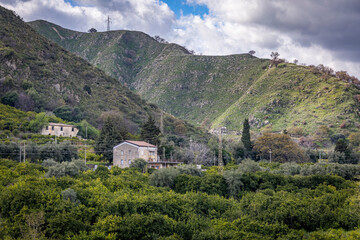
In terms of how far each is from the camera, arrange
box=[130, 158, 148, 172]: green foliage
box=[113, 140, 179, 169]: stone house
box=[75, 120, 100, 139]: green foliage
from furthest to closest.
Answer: box=[75, 120, 100, 139]: green foliage, box=[113, 140, 179, 169]: stone house, box=[130, 158, 148, 172]: green foliage

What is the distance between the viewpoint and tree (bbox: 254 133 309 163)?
70062mm

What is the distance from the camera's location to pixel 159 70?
553ft

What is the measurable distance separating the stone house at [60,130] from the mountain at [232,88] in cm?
4909

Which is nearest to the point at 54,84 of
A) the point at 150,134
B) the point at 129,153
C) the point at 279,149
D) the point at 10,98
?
the point at 10,98

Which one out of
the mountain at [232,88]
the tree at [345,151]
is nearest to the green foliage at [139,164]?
the tree at [345,151]

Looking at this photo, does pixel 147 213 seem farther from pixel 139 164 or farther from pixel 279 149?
pixel 279 149

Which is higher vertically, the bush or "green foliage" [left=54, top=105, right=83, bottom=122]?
"green foliage" [left=54, top=105, right=83, bottom=122]

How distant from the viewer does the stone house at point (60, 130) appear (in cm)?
6804

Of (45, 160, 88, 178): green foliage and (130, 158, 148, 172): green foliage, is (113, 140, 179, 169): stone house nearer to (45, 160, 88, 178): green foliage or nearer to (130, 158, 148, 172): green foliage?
(130, 158, 148, 172): green foliage

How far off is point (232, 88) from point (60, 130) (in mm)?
78791

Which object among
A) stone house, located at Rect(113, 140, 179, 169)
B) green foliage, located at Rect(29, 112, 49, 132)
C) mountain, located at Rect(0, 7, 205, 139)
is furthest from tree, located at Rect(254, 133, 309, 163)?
green foliage, located at Rect(29, 112, 49, 132)

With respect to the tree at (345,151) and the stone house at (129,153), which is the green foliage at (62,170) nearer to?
the stone house at (129,153)

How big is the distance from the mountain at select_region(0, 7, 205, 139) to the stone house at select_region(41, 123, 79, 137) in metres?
13.2

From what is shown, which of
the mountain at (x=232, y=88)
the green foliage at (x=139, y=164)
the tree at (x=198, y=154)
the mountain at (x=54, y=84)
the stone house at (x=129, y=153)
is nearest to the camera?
the green foliage at (x=139, y=164)
